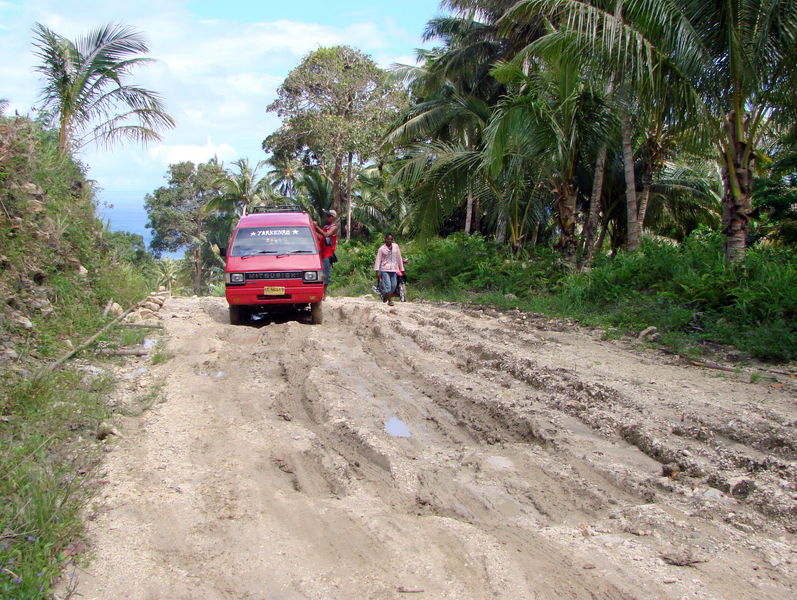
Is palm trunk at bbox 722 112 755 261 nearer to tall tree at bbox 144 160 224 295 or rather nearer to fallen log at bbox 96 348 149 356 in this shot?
fallen log at bbox 96 348 149 356

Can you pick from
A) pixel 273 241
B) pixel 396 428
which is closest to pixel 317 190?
pixel 273 241

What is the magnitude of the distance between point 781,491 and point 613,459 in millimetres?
1102

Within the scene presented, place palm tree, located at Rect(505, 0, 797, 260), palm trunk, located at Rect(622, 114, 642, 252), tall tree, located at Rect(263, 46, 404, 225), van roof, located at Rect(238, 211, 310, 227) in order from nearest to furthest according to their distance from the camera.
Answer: palm tree, located at Rect(505, 0, 797, 260) → van roof, located at Rect(238, 211, 310, 227) → palm trunk, located at Rect(622, 114, 642, 252) → tall tree, located at Rect(263, 46, 404, 225)

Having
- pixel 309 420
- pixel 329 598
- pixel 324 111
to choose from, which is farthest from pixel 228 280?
pixel 324 111

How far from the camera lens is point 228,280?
11.2 meters

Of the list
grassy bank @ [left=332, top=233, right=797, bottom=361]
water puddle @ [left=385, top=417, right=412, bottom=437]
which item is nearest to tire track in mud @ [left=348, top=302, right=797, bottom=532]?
water puddle @ [left=385, top=417, right=412, bottom=437]

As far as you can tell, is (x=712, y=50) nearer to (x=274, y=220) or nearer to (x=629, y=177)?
(x=629, y=177)

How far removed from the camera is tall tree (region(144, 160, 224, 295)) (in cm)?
4438

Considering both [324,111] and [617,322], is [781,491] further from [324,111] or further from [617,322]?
[324,111]

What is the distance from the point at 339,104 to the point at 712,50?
20097 mm

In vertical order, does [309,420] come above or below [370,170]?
below

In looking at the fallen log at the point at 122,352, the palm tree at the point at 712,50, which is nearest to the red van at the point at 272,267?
the fallen log at the point at 122,352

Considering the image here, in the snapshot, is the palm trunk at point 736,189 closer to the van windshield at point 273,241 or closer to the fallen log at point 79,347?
the van windshield at point 273,241

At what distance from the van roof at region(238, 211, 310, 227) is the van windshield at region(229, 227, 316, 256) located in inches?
5.8
